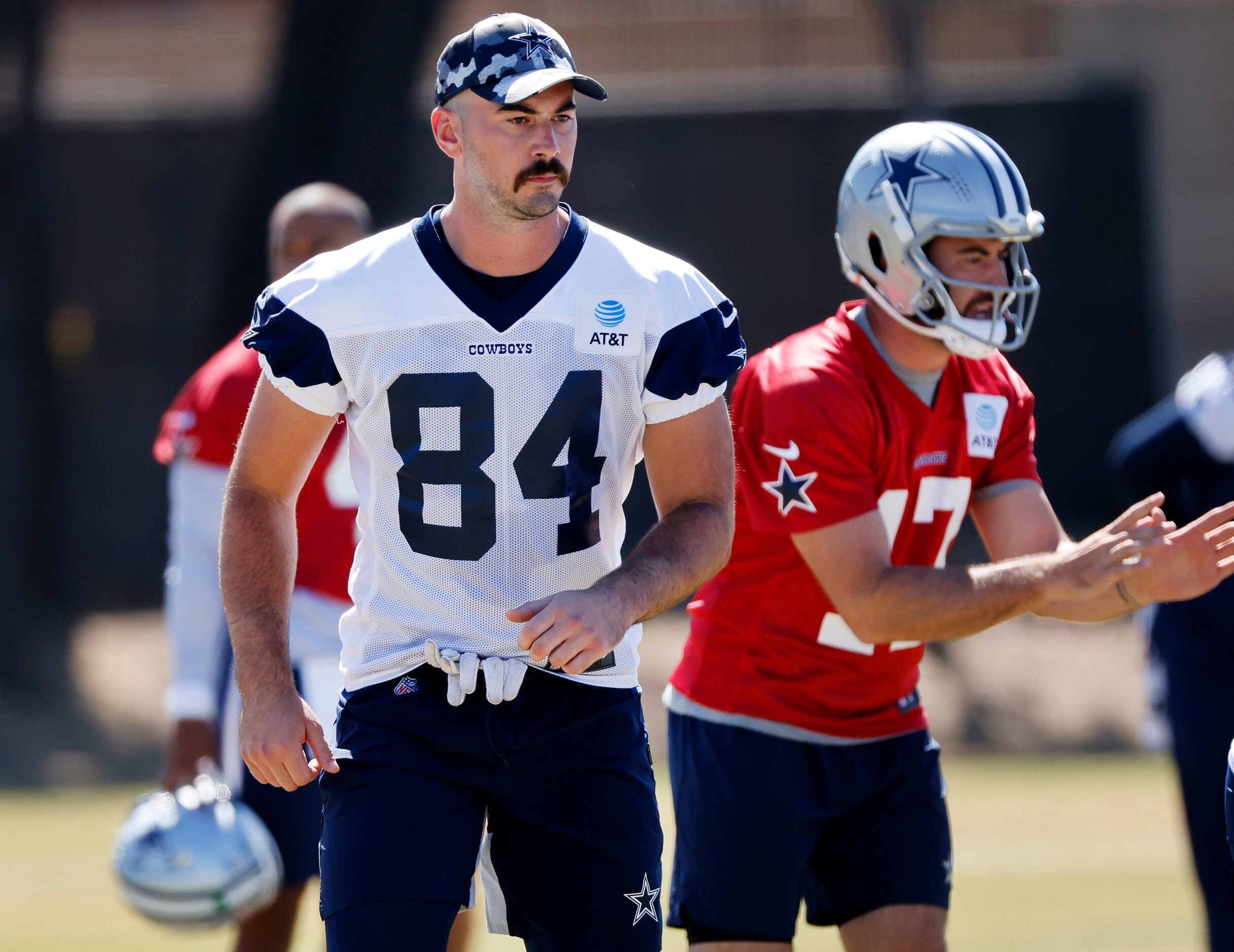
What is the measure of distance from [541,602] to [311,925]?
5147 millimetres

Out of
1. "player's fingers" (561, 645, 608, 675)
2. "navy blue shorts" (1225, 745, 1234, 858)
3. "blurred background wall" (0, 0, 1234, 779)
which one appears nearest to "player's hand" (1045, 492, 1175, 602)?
"navy blue shorts" (1225, 745, 1234, 858)

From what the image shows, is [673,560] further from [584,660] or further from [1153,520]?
[1153,520]

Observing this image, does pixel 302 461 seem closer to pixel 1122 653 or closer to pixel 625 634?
pixel 625 634

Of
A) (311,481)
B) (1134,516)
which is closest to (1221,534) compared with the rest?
(1134,516)

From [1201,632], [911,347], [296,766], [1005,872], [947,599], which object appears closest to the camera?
[296,766]

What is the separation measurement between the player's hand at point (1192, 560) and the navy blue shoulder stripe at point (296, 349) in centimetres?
176

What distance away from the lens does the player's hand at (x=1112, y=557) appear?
386 cm

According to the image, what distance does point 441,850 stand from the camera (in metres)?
3.52

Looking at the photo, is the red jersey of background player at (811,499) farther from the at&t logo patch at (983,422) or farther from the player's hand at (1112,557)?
the player's hand at (1112,557)

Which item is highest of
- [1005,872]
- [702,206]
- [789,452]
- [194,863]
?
[702,206]

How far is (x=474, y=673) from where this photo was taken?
11.6 ft

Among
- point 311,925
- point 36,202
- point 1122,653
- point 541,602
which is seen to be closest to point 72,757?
point 36,202

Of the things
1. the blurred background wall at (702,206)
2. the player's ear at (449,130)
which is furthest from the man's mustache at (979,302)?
the blurred background wall at (702,206)

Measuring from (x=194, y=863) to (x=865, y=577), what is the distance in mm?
1941
